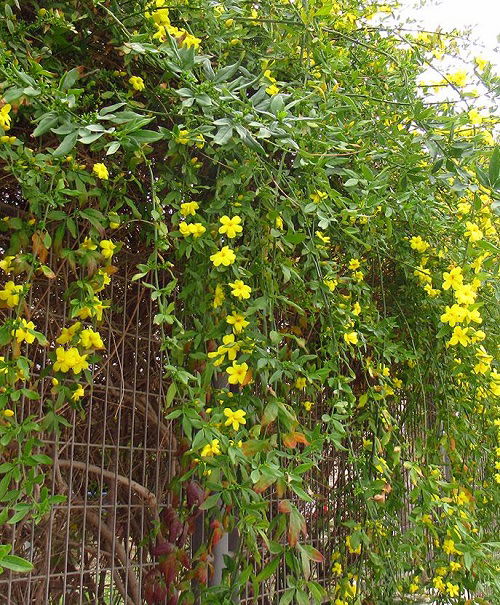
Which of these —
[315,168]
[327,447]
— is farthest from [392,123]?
[327,447]

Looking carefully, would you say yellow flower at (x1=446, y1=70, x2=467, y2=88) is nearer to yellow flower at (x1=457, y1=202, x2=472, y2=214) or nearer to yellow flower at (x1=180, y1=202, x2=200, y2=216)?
yellow flower at (x1=457, y1=202, x2=472, y2=214)

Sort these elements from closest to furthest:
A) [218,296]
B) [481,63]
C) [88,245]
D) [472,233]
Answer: [88,245]
[218,296]
[472,233]
[481,63]

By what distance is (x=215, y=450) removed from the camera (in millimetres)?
1216

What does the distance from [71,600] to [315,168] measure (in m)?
1.10

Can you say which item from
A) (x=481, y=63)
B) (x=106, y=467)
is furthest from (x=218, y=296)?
(x=481, y=63)

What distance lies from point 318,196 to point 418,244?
0.44 metres

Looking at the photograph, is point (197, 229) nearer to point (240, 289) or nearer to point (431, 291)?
point (240, 289)

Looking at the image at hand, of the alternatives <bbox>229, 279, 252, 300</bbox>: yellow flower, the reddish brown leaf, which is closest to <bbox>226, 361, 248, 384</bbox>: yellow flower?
<bbox>229, 279, 252, 300</bbox>: yellow flower

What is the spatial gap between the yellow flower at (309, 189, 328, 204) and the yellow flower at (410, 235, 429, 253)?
40 centimetres

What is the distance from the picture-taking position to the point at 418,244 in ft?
6.01

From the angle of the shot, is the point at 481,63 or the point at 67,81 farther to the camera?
Answer: the point at 481,63

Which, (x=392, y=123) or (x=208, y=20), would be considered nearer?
(x=208, y=20)

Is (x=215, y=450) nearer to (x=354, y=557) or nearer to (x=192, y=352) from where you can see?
(x=192, y=352)

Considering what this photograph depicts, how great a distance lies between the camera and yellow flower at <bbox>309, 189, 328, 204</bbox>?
1.50 m
